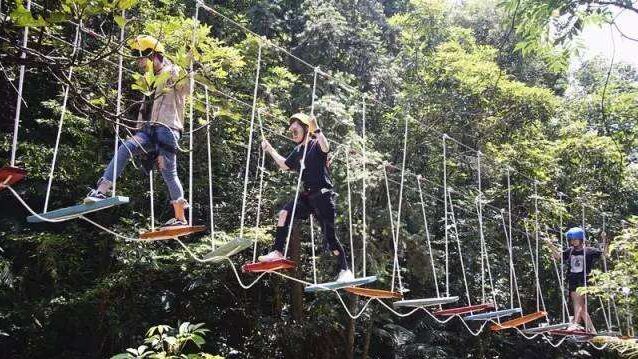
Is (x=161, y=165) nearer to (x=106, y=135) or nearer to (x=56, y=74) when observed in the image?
(x=56, y=74)

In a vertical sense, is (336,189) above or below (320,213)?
above

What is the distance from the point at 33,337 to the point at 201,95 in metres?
2.68

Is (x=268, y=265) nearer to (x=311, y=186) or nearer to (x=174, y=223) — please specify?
(x=174, y=223)

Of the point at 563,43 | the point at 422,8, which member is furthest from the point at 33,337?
the point at 422,8

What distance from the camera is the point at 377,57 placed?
25.1ft

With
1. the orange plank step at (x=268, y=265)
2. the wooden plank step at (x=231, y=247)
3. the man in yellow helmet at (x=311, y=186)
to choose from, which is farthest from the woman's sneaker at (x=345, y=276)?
the wooden plank step at (x=231, y=247)

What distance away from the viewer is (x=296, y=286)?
249 inches

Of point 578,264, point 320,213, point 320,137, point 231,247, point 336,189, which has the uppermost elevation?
point 320,137

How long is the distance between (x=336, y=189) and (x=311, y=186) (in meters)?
2.51

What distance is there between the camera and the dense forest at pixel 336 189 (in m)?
5.28

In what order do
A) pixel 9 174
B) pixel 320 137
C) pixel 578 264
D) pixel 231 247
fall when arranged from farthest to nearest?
pixel 578 264 < pixel 320 137 < pixel 231 247 < pixel 9 174

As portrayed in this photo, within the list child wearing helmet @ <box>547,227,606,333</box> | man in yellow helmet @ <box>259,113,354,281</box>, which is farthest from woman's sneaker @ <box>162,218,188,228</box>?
child wearing helmet @ <box>547,227,606,333</box>

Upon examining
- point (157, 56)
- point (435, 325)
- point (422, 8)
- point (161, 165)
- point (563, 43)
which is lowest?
point (435, 325)

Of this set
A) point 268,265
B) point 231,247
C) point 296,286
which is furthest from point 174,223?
point 296,286
